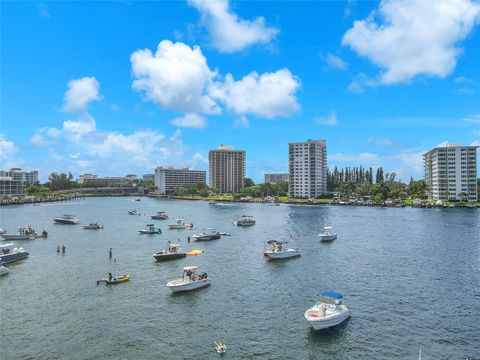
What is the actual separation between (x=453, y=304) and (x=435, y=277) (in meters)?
11.3

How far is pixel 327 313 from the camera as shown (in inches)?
1380

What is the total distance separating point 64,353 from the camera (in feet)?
97.5

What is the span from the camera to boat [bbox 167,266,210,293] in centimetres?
4419

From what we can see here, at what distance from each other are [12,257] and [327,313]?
5196 centimetres

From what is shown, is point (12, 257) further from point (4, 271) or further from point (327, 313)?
point (327, 313)

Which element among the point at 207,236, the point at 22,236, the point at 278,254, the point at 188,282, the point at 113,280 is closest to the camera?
the point at 188,282

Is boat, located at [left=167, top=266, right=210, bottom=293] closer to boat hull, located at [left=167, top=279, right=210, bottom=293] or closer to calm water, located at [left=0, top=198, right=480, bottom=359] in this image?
boat hull, located at [left=167, top=279, right=210, bottom=293]

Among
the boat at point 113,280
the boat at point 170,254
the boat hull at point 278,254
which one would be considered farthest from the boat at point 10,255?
the boat hull at point 278,254

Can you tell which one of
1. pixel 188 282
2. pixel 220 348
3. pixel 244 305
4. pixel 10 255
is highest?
pixel 10 255

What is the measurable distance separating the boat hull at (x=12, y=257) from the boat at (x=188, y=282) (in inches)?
1193

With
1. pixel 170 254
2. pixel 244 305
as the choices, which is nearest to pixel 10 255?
pixel 170 254

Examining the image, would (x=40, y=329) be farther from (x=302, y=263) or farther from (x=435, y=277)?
(x=435, y=277)

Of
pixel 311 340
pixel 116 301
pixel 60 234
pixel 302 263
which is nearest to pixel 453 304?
pixel 311 340

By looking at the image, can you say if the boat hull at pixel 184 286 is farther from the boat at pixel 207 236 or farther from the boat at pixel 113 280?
the boat at pixel 207 236
